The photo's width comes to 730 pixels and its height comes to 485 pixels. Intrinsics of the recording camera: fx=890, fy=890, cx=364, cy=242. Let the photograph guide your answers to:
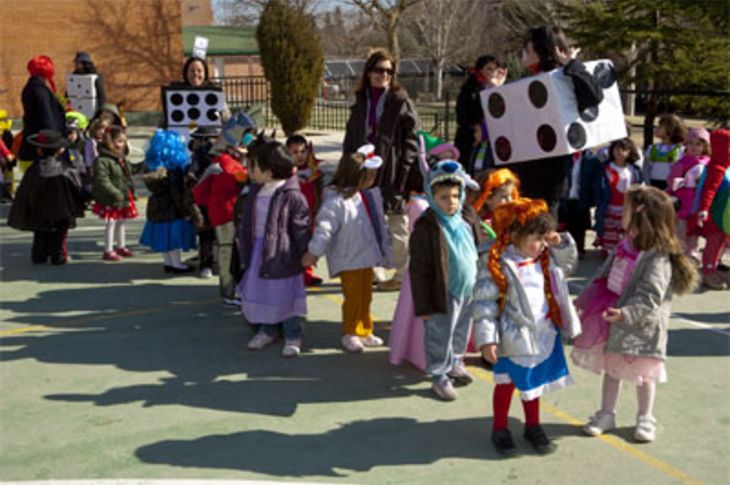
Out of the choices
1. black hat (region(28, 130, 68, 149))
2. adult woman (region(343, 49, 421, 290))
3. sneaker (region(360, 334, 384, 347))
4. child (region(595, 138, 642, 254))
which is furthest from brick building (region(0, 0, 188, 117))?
sneaker (region(360, 334, 384, 347))

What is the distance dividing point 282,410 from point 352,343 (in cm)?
126

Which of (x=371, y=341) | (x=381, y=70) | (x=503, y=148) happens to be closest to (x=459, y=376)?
(x=371, y=341)

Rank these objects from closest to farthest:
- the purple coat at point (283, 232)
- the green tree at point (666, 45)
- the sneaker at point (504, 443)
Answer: the sneaker at point (504, 443)
the purple coat at point (283, 232)
the green tree at point (666, 45)

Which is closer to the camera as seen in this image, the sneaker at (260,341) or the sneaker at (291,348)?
the sneaker at (291,348)

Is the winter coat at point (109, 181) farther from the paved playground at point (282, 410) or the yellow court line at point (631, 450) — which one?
the yellow court line at point (631, 450)

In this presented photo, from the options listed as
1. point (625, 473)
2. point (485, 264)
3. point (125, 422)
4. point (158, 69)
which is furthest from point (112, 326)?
point (158, 69)

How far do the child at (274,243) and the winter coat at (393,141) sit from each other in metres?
1.30

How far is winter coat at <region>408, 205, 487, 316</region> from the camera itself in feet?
18.3

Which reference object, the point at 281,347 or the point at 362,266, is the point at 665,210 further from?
the point at 281,347

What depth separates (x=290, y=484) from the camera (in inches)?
179

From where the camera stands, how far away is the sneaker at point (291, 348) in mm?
6570

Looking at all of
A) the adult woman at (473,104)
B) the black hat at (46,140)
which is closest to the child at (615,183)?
the adult woman at (473,104)

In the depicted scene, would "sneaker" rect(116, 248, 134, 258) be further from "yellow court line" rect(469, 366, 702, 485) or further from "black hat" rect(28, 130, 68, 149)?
"yellow court line" rect(469, 366, 702, 485)

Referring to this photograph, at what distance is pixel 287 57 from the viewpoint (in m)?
22.7
